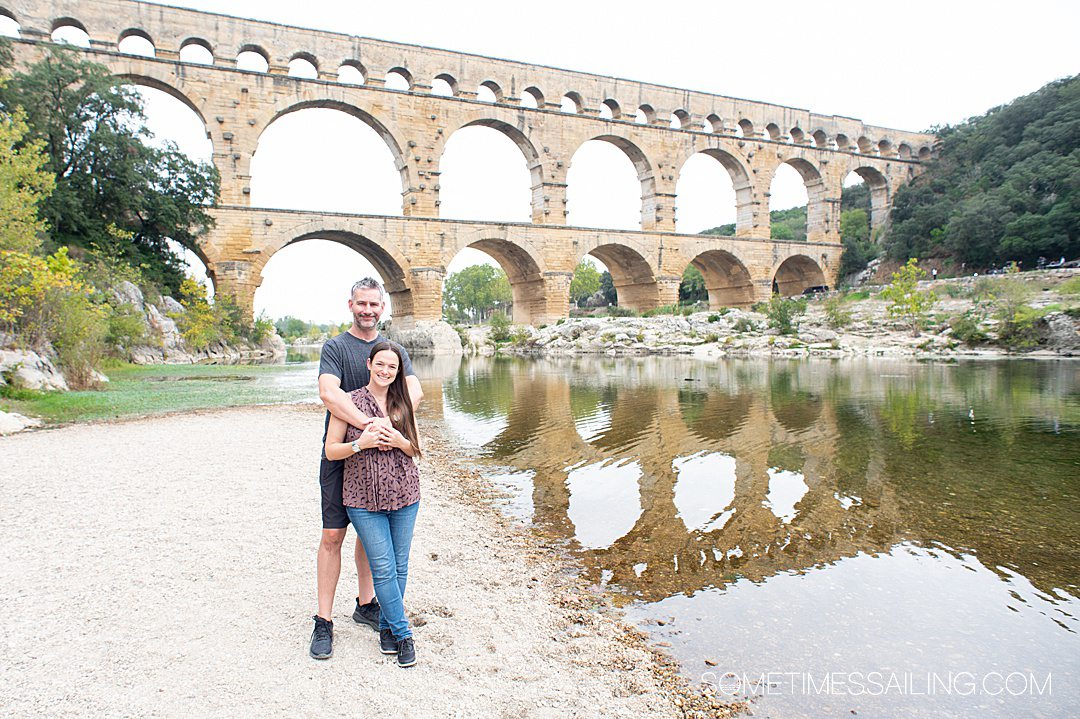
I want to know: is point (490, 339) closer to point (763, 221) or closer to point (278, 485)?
point (763, 221)

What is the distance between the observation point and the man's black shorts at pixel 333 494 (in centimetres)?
271

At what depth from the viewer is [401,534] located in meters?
2.73

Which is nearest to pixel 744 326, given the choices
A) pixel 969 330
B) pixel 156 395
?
pixel 969 330

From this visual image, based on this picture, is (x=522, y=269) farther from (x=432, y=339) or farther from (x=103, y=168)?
(x=103, y=168)

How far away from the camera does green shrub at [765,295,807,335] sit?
84.5 ft

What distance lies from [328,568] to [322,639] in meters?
0.28

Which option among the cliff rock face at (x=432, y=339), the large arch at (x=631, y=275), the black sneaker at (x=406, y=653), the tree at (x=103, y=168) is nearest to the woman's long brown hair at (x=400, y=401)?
the black sneaker at (x=406, y=653)

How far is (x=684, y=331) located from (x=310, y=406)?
19.2 m

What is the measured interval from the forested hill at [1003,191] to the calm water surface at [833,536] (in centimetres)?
2574

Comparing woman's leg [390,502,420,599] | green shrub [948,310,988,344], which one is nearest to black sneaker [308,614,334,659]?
woman's leg [390,502,420,599]

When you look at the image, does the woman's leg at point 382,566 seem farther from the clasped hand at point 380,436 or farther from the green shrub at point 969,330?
the green shrub at point 969,330

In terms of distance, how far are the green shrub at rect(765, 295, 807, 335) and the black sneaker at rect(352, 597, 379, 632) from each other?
24759 millimetres

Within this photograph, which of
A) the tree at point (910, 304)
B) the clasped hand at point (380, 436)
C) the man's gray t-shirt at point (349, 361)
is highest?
the tree at point (910, 304)

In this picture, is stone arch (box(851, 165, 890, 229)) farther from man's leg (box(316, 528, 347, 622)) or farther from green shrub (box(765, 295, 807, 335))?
man's leg (box(316, 528, 347, 622))
